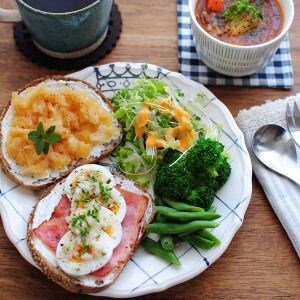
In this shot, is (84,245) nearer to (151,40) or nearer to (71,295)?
(71,295)

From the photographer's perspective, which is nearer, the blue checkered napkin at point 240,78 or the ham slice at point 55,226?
the ham slice at point 55,226

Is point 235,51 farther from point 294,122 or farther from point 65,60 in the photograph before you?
point 65,60

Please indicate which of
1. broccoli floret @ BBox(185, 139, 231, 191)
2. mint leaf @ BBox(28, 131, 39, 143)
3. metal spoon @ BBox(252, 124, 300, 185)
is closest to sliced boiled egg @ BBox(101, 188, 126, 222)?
broccoli floret @ BBox(185, 139, 231, 191)

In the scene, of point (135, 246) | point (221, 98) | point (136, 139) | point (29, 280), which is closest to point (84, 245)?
point (135, 246)

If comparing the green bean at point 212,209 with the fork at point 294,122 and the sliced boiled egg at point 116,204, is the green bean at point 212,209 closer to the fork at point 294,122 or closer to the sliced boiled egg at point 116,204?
the sliced boiled egg at point 116,204

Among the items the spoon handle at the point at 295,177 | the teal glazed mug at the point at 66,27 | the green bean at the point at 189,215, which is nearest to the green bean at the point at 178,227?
the green bean at the point at 189,215

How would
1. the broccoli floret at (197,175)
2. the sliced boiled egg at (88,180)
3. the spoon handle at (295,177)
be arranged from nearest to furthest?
1. the sliced boiled egg at (88,180)
2. the broccoli floret at (197,175)
3. the spoon handle at (295,177)

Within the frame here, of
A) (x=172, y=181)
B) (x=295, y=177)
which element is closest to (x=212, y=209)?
(x=172, y=181)
